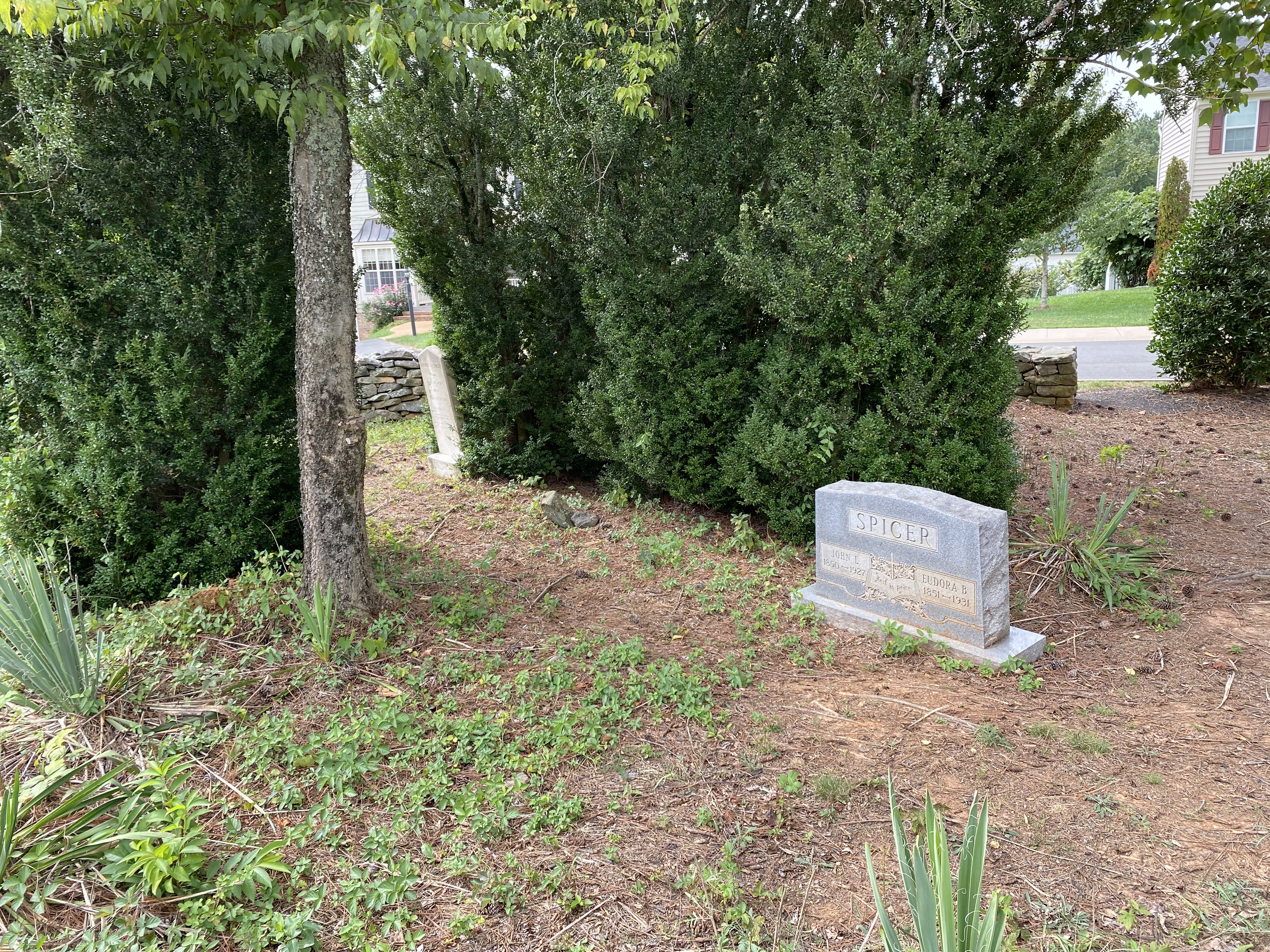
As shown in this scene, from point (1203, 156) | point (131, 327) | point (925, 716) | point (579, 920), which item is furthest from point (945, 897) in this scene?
point (1203, 156)

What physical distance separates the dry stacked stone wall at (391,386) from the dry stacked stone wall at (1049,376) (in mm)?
7142

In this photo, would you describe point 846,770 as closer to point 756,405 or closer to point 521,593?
point 521,593

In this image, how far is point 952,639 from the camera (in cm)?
389

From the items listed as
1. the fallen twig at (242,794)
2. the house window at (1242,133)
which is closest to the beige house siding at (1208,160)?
the house window at (1242,133)

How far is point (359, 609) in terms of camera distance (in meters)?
3.88

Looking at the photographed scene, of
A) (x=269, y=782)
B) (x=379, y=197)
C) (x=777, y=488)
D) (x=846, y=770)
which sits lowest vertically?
(x=846, y=770)

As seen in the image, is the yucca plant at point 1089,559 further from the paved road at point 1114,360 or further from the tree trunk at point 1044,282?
the tree trunk at point 1044,282

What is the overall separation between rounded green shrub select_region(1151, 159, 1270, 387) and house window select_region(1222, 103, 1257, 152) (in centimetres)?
1614

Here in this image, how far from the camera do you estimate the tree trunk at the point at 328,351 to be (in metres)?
3.61

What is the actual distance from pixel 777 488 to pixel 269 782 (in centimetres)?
342

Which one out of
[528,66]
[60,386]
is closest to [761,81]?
[528,66]

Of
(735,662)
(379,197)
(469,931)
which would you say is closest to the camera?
(469,931)

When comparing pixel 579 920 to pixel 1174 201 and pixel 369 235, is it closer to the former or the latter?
pixel 1174 201

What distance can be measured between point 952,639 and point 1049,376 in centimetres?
620
